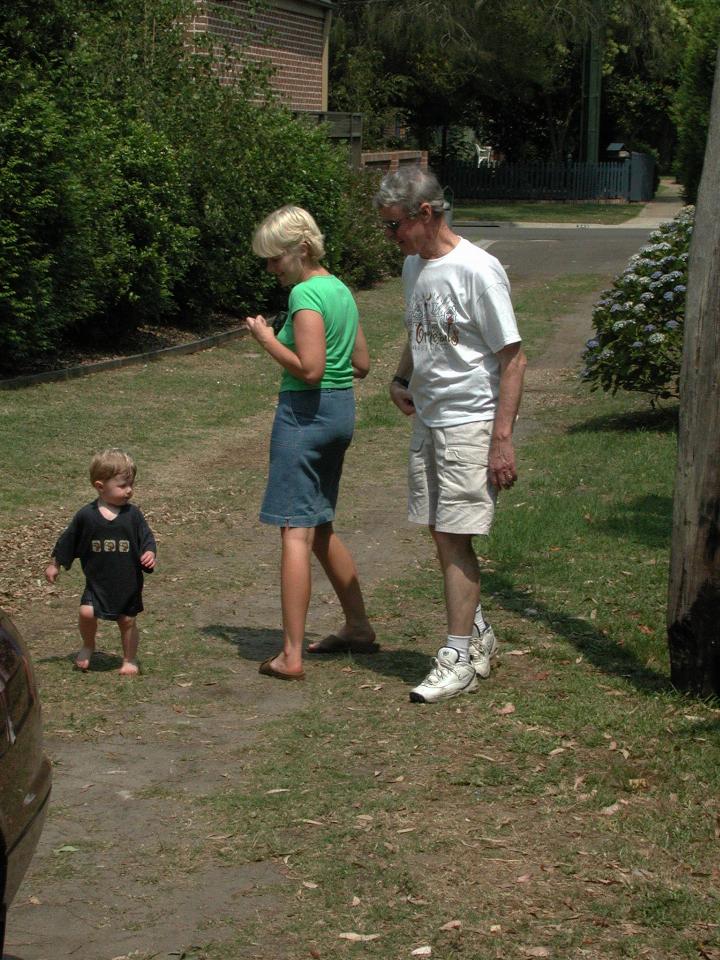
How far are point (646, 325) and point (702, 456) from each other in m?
5.79

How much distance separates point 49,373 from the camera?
1294 centimetres

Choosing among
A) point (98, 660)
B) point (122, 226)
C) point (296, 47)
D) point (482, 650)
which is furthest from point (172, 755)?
point (296, 47)

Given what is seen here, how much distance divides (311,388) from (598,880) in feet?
7.72

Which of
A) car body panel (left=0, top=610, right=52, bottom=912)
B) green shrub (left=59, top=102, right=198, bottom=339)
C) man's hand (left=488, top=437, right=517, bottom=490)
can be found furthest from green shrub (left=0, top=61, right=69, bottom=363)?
car body panel (left=0, top=610, right=52, bottom=912)

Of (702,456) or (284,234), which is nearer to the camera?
(702,456)

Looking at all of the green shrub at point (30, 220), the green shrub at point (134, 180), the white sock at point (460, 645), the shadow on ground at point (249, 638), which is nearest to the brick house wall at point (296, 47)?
the green shrub at point (134, 180)

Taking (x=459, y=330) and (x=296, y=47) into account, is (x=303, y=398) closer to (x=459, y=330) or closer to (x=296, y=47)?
(x=459, y=330)

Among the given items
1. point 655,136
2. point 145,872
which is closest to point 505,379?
point 145,872

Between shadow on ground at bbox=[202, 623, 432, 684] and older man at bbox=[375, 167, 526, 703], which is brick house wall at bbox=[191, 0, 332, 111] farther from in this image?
older man at bbox=[375, 167, 526, 703]

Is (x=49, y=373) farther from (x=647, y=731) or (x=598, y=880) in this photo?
(x=598, y=880)

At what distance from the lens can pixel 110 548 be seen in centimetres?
556

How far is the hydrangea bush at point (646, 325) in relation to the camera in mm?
10586

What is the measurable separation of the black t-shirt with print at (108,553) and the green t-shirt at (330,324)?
0.85m

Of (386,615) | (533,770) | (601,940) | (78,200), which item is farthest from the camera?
(78,200)
